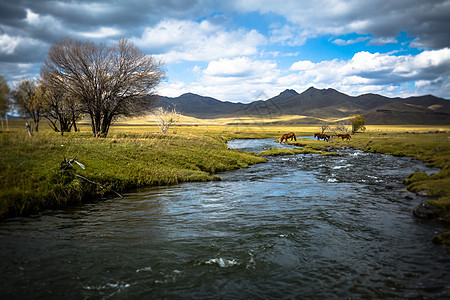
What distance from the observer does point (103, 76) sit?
35562 mm

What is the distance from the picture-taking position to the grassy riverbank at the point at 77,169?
13477mm

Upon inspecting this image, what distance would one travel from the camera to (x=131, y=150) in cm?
2591

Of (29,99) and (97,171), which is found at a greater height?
(29,99)

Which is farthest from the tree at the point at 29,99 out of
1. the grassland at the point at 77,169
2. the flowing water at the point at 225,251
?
the flowing water at the point at 225,251

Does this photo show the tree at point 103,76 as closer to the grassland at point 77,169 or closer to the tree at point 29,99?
the grassland at point 77,169

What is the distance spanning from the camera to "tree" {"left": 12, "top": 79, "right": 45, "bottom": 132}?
50.1 meters

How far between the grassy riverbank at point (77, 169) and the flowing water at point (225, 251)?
4.30 ft

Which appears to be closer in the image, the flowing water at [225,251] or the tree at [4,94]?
the flowing water at [225,251]

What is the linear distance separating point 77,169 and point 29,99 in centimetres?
4793

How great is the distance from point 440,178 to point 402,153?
26607mm

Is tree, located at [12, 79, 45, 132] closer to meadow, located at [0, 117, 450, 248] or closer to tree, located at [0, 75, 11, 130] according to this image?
tree, located at [0, 75, 11, 130]

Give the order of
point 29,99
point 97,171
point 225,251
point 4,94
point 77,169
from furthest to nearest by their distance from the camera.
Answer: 1. point 4,94
2. point 29,99
3. point 97,171
4. point 77,169
5. point 225,251

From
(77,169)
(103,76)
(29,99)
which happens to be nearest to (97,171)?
(77,169)

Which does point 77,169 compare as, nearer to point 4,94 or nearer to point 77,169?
point 77,169
